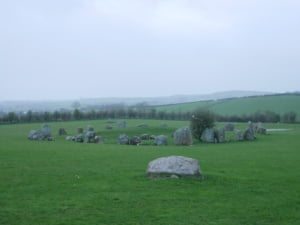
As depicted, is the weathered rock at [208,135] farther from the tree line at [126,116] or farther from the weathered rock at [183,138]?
the tree line at [126,116]

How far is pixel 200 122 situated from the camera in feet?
161

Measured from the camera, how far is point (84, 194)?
15078 millimetres

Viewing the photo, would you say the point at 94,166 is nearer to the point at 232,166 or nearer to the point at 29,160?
the point at 29,160

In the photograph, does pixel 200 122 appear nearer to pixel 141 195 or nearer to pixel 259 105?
pixel 141 195

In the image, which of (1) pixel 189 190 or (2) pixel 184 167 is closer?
(1) pixel 189 190

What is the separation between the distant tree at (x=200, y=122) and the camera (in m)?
49.0

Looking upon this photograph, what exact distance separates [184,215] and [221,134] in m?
35.1

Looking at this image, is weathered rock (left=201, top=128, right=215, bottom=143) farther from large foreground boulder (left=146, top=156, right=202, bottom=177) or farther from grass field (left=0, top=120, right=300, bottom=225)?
large foreground boulder (left=146, top=156, right=202, bottom=177)

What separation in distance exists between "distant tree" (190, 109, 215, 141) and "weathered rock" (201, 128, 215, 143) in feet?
2.48

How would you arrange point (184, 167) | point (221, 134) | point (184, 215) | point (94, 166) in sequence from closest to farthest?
point (184, 215)
point (184, 167)
point (94, 166)
point (221, 134)

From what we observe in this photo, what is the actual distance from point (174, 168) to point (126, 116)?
301ft

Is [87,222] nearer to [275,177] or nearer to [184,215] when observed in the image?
[184,215]

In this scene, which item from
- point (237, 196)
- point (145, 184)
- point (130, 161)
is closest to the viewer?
point (237, 196)

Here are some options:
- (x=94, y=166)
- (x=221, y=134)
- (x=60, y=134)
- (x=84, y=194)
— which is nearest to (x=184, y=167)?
(x=84, y=194)
